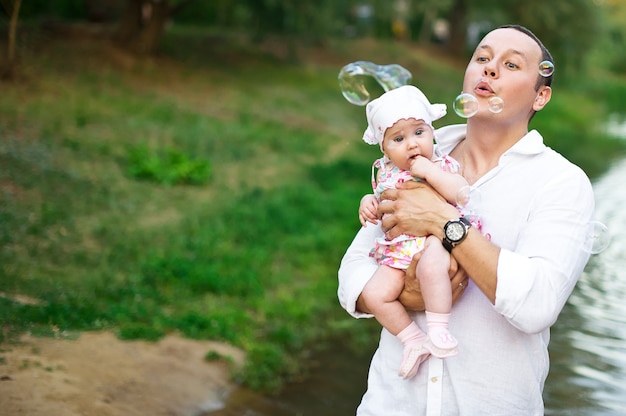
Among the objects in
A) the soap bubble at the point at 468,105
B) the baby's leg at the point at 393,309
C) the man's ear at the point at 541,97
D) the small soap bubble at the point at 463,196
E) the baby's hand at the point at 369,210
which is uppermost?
the man's ear at the point at 541,97

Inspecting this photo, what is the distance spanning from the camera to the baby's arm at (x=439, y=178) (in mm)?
2738

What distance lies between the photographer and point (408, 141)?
289 cm

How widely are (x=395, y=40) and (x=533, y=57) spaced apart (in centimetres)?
2781

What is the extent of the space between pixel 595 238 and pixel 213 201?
736 cm

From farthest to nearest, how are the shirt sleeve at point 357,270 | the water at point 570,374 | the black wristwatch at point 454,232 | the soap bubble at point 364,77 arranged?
the water at point 570,374 < the soap bubble at point 364,77 < the shirt sleeve at point 357,270 < the black wristwatch at point 454,232

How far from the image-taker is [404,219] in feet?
9.11

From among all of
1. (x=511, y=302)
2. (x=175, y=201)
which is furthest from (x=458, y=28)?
(x=511, y=302)

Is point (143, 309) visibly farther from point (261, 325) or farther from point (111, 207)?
point (111, 207)

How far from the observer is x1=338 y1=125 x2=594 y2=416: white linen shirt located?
248 cm

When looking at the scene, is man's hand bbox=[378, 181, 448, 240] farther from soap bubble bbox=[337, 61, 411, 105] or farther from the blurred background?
the blurred background

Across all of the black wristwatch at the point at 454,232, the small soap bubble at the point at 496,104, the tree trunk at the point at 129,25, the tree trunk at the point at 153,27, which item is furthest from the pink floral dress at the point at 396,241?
the tree trunk at the point at 129,25

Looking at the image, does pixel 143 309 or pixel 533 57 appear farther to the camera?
pixel 143 309

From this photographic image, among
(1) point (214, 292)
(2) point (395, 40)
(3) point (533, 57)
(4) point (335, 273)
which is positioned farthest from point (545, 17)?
(3) point (533, 57)

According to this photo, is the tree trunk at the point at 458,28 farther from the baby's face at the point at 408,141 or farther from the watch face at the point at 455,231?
the watch face at the point at 455,231
